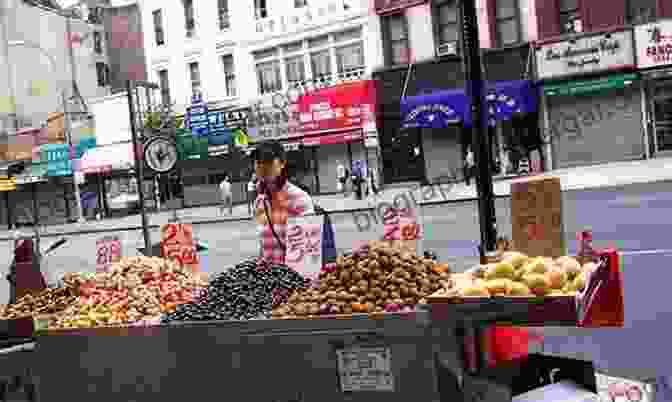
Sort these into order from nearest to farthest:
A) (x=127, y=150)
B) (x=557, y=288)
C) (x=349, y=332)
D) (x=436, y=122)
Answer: (x=557, y=288)
(x=349, y=332)
(x=436, y=122)
(x=127, y=150)

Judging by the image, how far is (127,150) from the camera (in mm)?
39906

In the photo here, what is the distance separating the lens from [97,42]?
50375mm

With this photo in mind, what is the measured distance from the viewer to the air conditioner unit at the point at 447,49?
29.0 metres

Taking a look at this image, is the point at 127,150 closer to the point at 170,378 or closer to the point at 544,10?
the point at 544,10

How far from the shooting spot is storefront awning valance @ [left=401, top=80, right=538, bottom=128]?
26.8 metres

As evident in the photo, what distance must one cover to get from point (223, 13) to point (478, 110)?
33.6 m

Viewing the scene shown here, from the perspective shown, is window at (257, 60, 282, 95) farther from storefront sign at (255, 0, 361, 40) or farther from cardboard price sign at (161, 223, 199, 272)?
cardboard price sign at (161, 223, 199, 272)

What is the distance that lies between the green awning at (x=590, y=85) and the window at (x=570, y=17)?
2011 millimetres

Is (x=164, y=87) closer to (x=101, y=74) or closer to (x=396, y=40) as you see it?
(x=101, y=74)

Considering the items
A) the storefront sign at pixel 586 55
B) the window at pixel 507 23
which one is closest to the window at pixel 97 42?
the window at pixel 507 23

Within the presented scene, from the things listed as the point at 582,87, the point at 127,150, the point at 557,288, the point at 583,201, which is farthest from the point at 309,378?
the point at 127,150

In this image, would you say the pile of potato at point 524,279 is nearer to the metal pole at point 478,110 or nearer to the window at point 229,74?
the metal pole at point 478,110

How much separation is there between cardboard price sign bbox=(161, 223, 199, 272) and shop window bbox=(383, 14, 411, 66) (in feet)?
78.6

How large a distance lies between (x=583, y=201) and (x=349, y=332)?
15366 millimetres
